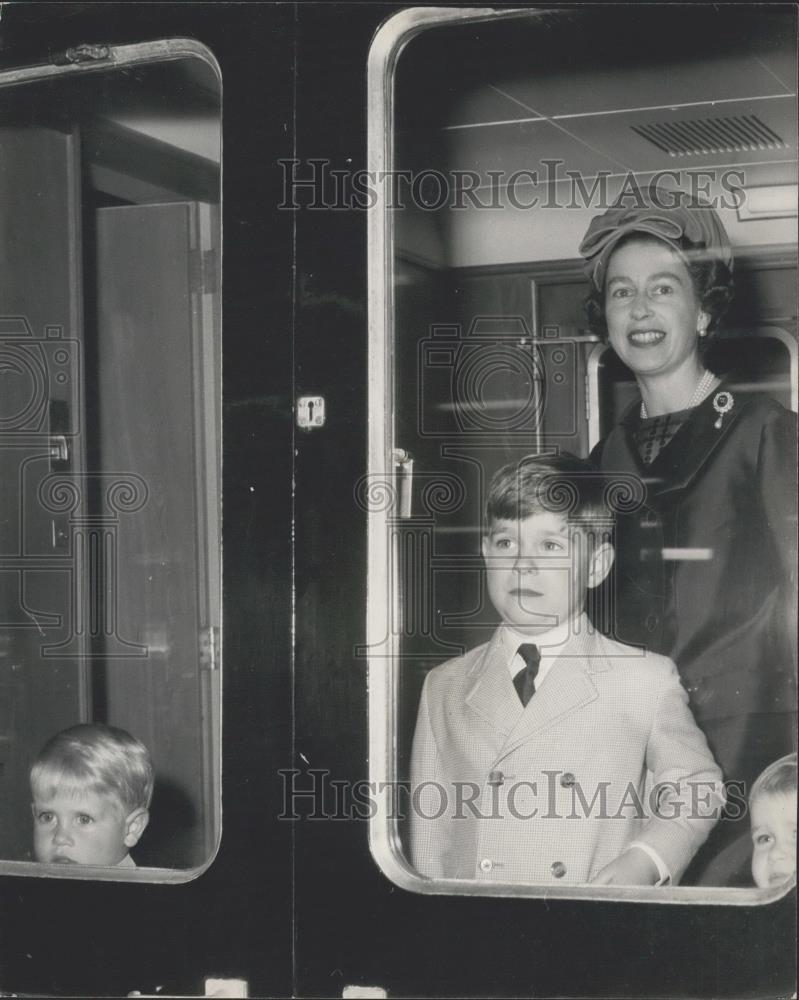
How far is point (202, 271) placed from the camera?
219 centimetres

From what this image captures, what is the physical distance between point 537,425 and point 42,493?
0.73 meters

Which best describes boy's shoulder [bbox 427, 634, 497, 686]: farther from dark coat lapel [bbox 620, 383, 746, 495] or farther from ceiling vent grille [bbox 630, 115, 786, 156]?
ceiling vent grille [bbox 630, 115, 786, 156]

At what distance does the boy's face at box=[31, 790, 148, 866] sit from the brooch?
977 millimetres

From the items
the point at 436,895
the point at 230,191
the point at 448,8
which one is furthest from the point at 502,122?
the point at 436,895

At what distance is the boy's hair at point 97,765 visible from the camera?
2096 mm

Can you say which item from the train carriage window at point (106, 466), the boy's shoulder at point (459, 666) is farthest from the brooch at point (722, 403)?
the train carriage window at point (106, 466)

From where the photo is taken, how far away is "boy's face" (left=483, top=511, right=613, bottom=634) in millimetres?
1928

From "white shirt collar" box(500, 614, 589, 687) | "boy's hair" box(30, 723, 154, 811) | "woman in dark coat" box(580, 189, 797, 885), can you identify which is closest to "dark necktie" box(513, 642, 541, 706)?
"white shirt collar" box(500, 614, 589, 687)

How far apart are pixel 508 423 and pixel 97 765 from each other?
30.4 inches

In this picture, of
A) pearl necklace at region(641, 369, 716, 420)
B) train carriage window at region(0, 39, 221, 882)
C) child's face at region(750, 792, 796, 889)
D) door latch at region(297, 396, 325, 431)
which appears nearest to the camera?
child's face at region(750, 792, 796, 889)

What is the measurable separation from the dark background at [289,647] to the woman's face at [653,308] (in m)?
0.37

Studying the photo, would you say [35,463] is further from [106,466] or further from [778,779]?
[778,779]

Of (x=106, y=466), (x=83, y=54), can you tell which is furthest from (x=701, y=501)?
(x=83, y=54)

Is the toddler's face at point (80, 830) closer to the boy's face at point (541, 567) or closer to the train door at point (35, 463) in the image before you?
the train door at point (35, 463)
